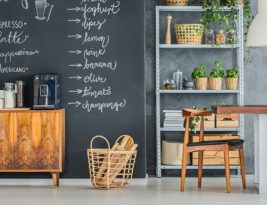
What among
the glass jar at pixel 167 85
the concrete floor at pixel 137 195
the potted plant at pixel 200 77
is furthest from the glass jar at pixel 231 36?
the concrete floor at pixel 137 195

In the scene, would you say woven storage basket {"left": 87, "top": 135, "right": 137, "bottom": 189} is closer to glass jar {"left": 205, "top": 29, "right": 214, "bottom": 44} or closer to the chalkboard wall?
the chalkboard wall

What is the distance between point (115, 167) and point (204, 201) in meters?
1.29

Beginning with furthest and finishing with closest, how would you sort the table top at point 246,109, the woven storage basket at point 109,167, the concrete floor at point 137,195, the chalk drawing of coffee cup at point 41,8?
the chalk drawing of coffee cup at point 41,8 < the woven storage basket at point 109,167 < the table top at point 246,109 < the concrete floor at point 137,195

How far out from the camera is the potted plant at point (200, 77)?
864cm

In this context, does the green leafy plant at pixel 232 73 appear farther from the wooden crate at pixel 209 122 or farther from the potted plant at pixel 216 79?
the wooden crate at pixel 209 122

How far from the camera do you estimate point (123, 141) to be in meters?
7.75

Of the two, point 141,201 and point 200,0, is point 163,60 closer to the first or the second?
point 200,0

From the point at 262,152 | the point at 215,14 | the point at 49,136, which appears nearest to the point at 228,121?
the point at 215,14

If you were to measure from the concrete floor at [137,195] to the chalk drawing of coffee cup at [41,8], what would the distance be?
6.12ft

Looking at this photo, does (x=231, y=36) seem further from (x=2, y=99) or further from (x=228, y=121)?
(x=2, y=99)

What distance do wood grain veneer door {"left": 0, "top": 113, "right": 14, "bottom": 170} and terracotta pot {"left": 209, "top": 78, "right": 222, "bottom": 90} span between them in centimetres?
248

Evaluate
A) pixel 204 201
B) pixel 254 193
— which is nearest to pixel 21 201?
pixel 204 201

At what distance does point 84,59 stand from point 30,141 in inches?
43.7

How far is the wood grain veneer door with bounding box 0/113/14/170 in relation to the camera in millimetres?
7609
